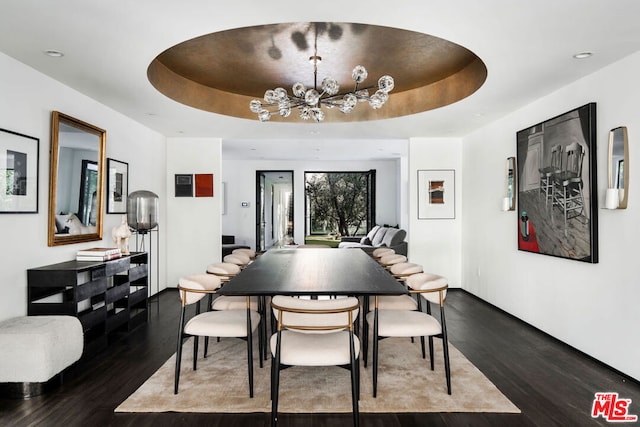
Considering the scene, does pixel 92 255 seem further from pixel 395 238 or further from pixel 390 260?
pixel 395 238

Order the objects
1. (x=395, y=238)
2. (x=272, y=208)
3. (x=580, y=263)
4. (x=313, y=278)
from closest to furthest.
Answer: (x=313, y=278), (x=580, y=263), (x=395, y=238), (x=272, y=208)

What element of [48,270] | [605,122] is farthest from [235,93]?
[605,122]

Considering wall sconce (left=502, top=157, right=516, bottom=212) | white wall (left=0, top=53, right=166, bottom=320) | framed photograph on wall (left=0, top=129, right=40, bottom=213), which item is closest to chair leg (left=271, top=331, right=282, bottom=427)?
white wall (left=0, top=53, right=166, bottom=320)

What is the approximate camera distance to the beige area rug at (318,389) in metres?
2.65

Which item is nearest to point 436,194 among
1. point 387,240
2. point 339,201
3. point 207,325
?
point 387,240

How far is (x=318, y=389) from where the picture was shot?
292 centimetres

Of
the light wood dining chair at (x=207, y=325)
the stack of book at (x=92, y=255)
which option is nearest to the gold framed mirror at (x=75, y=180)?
the stack of book at (x=92, y=255)

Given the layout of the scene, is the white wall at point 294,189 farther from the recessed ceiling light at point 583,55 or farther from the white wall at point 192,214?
the recessed ceiling light at point 583,55

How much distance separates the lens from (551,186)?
404 cm

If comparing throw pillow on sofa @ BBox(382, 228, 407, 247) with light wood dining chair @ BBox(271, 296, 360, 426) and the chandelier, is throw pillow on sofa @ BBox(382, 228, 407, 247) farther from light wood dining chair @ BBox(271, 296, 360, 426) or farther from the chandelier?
light wood dining chair @ BBox(271, 296, 360, 426)

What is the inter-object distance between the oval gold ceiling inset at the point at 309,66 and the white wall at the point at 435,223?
152cm

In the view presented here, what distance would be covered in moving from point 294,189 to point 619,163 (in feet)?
27.9

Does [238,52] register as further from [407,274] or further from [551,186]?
[551,186]

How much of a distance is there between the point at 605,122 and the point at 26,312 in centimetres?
515
